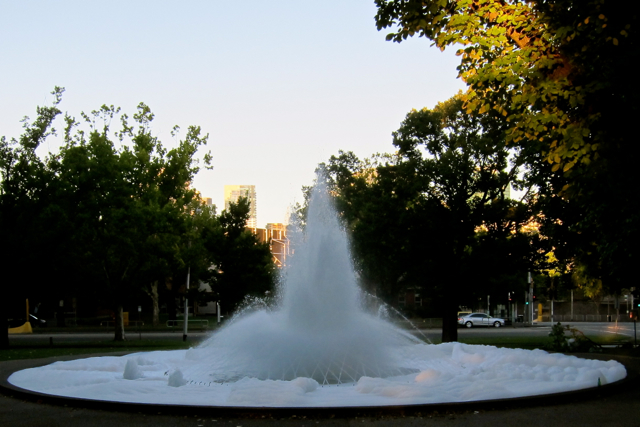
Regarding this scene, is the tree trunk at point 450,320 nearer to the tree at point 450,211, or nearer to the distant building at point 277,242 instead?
the tree at point 450,211

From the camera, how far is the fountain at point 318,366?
1057cm

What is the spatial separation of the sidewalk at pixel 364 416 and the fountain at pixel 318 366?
47cm

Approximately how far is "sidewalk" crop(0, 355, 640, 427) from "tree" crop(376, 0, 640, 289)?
11.5ft

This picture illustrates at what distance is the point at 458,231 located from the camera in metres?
29.8

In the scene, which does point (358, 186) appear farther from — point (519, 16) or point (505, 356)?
point (519, 16)

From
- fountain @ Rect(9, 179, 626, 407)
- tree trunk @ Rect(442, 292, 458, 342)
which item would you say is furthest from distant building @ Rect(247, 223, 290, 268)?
fountain @ Rect(9, 179, 626, 407)

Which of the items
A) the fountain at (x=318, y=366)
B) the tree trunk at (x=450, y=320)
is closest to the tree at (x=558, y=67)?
the fountain at (x=318, y=366)

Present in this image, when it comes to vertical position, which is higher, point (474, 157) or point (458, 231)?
point (474, 157)

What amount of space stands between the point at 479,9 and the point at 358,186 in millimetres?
33587

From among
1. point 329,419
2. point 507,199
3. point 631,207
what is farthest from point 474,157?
point 329,419

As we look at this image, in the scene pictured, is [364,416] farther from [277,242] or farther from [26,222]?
[277,242]

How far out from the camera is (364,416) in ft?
29.8

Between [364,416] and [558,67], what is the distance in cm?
661

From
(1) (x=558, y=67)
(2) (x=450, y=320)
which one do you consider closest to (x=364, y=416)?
(1) (x=558, y=67)
